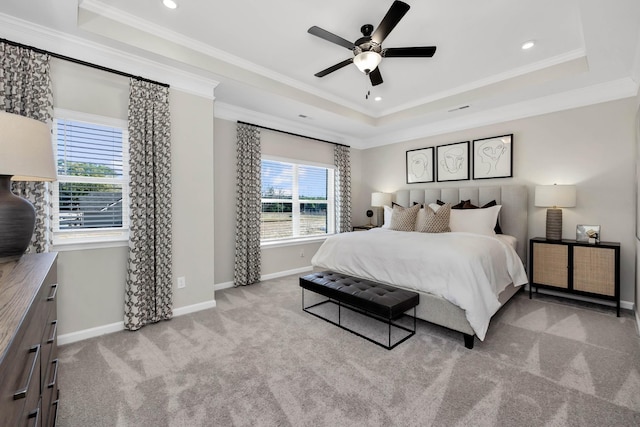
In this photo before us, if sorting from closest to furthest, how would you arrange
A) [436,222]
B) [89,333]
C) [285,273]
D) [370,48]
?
[370,48] < [89,333] < [436,222] < [285,273]

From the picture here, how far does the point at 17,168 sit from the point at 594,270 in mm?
5005

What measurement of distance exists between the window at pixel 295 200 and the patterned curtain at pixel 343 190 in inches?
5.6

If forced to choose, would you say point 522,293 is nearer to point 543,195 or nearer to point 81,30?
point 543,195

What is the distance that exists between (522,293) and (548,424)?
9.02 feet

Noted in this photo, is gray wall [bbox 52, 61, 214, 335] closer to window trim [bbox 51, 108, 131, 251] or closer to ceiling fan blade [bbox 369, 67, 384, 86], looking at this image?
window trim [bbox 51, 108, 131, 251]

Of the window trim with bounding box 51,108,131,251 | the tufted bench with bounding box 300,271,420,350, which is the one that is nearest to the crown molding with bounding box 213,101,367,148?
the window trim with bounding box 51,108,131,251

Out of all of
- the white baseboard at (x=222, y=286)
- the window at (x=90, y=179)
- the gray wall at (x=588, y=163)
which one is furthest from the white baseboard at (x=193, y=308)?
the gray wall at (x=588, y=163)

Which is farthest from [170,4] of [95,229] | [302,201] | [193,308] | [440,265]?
[302,201]

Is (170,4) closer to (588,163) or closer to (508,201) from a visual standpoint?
(508,201)

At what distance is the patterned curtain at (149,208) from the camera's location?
9.21 feet

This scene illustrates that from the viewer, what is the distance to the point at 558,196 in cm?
350

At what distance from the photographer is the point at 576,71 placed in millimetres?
3176

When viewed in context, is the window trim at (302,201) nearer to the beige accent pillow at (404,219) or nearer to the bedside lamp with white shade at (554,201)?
→ the beige accent pillow at (404,219)

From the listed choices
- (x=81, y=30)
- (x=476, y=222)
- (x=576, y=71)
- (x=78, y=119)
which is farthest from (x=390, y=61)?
(x=78, y=119)
